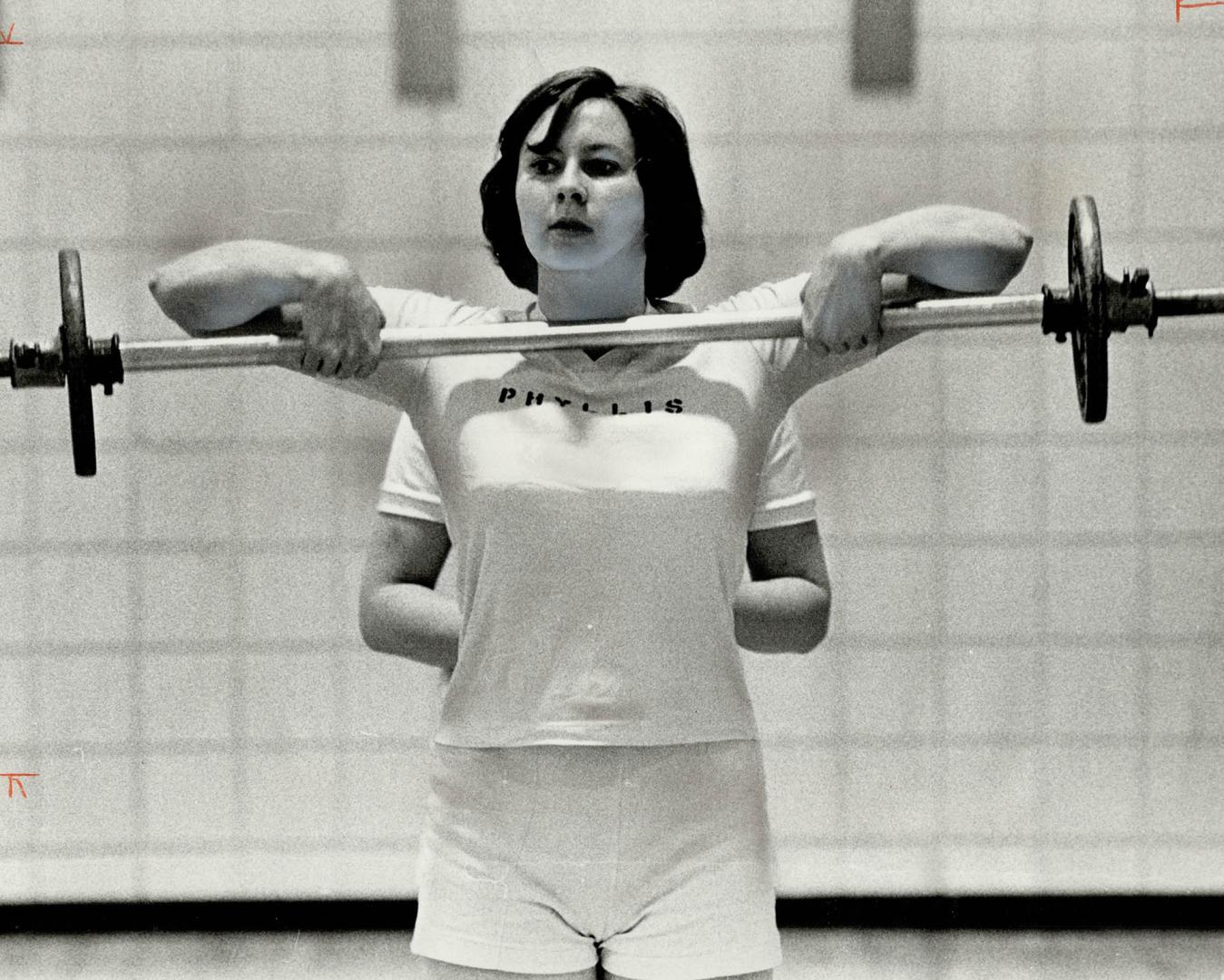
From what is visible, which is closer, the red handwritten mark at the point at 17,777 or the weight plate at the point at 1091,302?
the weight plate at the point at 1091,302

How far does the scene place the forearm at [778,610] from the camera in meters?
1.04

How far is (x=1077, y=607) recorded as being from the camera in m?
1.43

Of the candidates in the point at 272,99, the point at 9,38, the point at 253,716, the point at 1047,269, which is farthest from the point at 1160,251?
the point at 9,38

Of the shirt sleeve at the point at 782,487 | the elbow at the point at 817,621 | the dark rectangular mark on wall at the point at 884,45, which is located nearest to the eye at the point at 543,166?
the shirt sleeve at the point at 782,487

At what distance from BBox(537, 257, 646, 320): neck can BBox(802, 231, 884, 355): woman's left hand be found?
0.39 ft

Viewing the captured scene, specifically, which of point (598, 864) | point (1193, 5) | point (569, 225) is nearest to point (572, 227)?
point (569, 225)

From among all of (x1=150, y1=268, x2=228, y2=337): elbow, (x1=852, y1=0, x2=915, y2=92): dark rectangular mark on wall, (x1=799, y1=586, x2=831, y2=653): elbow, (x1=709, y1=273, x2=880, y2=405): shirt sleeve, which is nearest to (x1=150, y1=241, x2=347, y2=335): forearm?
(x1=150, y1=268, x2=228, y2=337): elbow

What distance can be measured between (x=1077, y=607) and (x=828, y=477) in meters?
0.25

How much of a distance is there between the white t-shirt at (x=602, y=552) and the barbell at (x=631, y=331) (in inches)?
1.4

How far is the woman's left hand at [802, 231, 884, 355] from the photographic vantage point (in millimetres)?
977

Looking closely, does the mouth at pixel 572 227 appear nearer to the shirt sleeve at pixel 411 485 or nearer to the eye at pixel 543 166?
the eye at pixel 543 166

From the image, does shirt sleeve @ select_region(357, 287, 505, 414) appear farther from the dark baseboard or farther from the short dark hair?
the dark baseboard

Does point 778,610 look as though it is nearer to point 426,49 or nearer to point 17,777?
point 426,49

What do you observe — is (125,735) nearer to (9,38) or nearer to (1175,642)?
(9,38)
